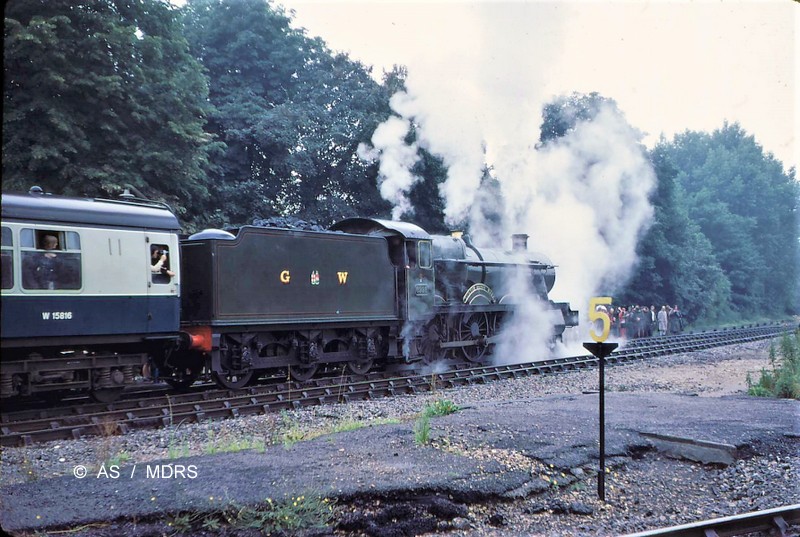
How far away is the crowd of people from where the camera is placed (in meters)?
24.7

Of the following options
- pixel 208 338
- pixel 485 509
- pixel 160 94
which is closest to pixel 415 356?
pixel 208 338

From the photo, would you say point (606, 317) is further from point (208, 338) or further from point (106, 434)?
point (208, 338)

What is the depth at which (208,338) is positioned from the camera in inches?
402

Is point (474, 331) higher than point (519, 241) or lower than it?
lower

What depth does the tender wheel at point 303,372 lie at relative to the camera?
12.0 metres

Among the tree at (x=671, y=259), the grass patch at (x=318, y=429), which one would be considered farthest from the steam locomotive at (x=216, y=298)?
the tree at (x=671, y=259)

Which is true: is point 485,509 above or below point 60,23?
below

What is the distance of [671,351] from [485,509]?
1578 centimetres

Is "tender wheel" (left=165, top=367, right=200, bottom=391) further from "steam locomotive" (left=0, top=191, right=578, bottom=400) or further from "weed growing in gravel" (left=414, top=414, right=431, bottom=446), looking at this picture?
"weed growing in gravel" (left=414, top=414, right=431, bottom=446)

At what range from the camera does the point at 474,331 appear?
15875mm

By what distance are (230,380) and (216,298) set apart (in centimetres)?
170

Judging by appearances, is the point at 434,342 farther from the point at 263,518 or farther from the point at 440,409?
the point at 263,518

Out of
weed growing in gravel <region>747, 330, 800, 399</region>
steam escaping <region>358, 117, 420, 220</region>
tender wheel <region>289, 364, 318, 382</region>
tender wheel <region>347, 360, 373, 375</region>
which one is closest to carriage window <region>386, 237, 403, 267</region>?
tender wheel <region>347, 360, 373, 375</region>

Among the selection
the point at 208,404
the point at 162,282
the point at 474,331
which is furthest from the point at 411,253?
the point at 162,282
